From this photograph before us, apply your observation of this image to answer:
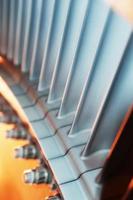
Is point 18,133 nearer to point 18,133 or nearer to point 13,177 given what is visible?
point 18,133

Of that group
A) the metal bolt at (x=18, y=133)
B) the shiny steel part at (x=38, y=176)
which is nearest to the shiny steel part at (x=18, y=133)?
the metal bolt at (x=18, y=133)

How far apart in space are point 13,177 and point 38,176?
186mm

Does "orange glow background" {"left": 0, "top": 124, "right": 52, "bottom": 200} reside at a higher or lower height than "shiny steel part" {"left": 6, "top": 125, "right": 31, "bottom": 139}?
lower

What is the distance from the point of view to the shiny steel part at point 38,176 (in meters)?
0.58

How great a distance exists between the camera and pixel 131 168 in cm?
46

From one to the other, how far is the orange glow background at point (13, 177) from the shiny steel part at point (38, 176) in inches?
1.9

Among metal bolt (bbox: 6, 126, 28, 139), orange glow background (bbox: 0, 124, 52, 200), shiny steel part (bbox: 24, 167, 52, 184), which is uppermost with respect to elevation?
shiny steel part (bbox: 24, 167, 52, 184)

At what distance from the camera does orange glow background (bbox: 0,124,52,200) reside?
670 millimetres

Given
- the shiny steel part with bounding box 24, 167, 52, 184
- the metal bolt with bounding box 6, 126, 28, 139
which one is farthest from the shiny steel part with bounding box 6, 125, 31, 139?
the shiny steel part with bounding box 24, 167, 52, 184

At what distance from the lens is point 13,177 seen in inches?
29.4

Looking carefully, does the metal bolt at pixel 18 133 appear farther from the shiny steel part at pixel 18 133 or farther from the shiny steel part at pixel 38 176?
the shiny steel part at pixel 38 176

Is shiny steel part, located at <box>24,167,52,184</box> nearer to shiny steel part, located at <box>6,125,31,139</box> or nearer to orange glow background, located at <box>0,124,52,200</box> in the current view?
orange glow background, located at <box>0,124,52,200</box>

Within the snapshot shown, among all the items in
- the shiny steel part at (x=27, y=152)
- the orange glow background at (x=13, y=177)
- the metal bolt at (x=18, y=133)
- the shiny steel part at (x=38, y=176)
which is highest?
the shiny steel part at (x=38, y=176)

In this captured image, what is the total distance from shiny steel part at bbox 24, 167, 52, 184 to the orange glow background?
0.16 feet
